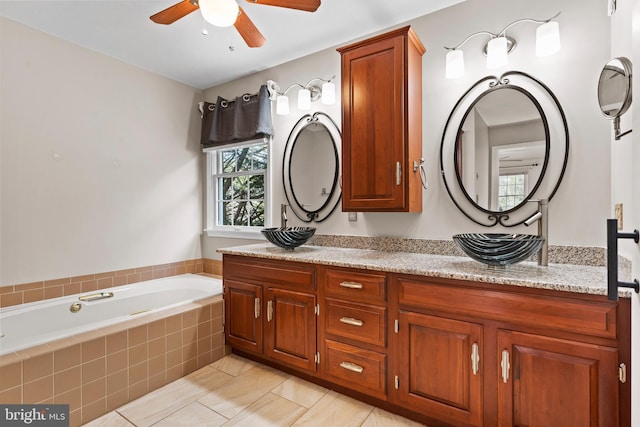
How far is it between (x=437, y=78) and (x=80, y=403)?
309 cm

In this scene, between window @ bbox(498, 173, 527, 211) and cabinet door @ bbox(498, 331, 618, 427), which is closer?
cabinet door @ bbox(498, 331, 618, 427)

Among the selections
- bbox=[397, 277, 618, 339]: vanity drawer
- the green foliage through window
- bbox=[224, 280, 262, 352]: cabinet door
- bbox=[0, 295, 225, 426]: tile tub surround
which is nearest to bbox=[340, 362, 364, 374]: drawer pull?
bbox=[397, 277, 618, 339]: vanity drawer

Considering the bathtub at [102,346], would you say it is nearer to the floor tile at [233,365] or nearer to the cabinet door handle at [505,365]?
the floor tile at [233,365]

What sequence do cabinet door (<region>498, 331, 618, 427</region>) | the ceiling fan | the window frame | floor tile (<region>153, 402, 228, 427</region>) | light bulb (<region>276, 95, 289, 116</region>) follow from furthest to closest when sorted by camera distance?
the window frame < light bulb (<region>276, 95, 289, 116</region>) < floor tile (<region>153, 402, 228, 427</region>) < the ceiling fan < cabinet door (<region>498, 331, 618, 427</region>)

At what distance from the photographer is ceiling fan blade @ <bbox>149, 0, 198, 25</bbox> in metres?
1.72

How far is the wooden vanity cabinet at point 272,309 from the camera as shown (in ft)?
6.88

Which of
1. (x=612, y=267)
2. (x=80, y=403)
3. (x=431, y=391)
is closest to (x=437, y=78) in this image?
(x=612, y=267)

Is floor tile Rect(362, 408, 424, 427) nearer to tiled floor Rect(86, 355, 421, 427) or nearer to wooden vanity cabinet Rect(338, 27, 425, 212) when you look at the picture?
tiled floor Rect(86, 355, 421, 427)

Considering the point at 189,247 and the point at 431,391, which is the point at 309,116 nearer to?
the point at 189,247

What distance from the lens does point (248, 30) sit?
194 centimetres

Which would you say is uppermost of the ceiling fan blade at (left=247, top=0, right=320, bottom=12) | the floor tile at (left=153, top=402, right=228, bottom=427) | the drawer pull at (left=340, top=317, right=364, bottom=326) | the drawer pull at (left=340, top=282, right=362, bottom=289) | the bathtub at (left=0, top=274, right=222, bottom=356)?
the ceiling fan blade at (left=247, top=0, right=320, bottom=12)

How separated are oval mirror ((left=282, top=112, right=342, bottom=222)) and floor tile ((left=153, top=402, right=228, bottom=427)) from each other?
5.28 feet

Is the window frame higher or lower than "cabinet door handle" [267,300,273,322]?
higher

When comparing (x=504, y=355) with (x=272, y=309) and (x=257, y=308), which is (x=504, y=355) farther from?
(x=257, y=308)
